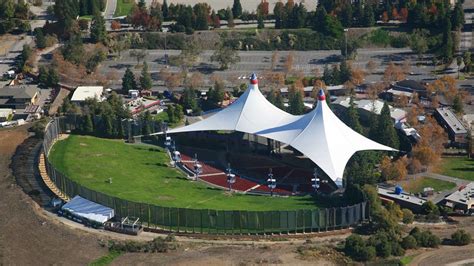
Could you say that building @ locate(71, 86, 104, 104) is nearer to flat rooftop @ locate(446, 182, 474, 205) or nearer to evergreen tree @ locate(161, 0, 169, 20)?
evergreen tree @ locate(161, 0, 169, 20)

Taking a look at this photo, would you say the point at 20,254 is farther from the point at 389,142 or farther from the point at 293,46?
the point at 293,46

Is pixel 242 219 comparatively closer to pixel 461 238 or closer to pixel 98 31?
pixel 461 238

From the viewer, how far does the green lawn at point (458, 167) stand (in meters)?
82.8

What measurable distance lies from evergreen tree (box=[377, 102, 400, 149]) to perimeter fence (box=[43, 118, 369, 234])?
44.8ft

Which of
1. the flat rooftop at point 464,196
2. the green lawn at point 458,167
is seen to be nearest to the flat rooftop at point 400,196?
the flat rooftop at point 464,196

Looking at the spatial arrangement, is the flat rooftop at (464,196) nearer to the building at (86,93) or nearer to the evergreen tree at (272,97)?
the evergreen tree at (272,97)

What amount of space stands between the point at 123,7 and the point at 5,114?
4479 cm

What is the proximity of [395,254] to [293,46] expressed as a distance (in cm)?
5826

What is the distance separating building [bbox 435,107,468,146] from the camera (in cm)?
8850

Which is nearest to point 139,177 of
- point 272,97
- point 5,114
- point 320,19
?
point 272,97

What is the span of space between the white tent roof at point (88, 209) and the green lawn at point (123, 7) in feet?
215

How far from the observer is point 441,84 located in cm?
10144

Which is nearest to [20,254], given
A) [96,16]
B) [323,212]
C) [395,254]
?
[323,212]

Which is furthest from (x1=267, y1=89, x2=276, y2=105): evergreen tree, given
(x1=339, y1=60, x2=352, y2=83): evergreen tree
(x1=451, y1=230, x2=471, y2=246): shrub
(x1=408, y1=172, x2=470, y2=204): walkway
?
(x1=451, y1=230, x2=471, y2=246): shrub
